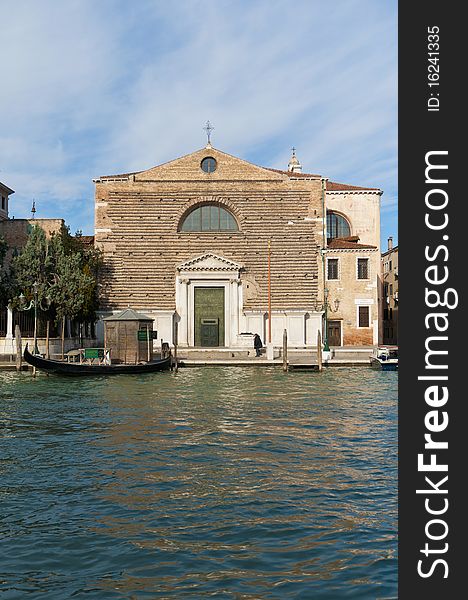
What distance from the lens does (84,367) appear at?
2638cm

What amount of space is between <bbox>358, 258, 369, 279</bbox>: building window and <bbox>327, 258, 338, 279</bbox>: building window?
1.40 metres

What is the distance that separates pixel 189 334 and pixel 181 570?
106 ft

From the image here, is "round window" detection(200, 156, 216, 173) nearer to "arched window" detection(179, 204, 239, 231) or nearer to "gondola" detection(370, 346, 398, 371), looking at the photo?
"arched window" detection(179, 204, 239, 231)

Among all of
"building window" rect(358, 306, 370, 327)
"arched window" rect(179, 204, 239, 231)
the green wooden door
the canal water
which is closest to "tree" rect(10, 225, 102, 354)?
the green wooden door

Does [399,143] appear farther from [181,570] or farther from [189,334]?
[189,334]

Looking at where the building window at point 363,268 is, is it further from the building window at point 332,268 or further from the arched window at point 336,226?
the arched window at point 336,226

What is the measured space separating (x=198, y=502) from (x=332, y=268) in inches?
1283

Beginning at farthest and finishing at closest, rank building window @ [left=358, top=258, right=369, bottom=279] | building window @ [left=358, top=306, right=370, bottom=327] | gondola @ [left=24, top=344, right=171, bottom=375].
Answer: building window @ [left=358, top=258, right=369, bottom=279], building window @ [left=358, top=306, right=370, bottom=327], gondola @ [left=24, top=344, right=171, bottom=375]

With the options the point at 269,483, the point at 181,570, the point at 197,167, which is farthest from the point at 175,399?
the point at 197,167

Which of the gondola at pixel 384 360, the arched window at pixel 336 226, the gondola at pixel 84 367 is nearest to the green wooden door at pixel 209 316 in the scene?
the arched window at pixel 336 226

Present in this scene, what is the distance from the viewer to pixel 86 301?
113ft

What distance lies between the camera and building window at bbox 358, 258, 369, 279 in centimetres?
4056

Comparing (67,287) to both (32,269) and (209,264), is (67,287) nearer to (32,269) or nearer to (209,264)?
(32,269)

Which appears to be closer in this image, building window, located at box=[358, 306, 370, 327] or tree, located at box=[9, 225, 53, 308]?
tree, located at box=[9, 225, 53, 308]
